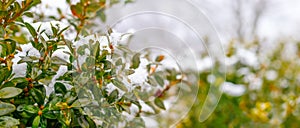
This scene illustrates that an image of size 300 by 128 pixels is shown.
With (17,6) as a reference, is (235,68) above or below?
below

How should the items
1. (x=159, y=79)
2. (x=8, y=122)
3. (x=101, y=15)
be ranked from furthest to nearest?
(x=101, y=15) → (x=159, y=79) → (x=8, y=122)

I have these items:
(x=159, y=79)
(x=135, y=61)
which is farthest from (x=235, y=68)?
(x=135, y=61)

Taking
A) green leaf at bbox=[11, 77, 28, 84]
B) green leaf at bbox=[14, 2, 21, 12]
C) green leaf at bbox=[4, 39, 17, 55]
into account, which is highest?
green leaf at bbox=[14, 2, 21, 12]

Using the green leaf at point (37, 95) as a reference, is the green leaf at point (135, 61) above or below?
above

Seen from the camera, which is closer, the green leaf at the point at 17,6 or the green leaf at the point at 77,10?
the green leaf at the point at 17,6

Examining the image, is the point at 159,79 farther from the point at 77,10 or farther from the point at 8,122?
the point at 8,122

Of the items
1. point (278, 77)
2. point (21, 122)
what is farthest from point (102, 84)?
point (278, 77)

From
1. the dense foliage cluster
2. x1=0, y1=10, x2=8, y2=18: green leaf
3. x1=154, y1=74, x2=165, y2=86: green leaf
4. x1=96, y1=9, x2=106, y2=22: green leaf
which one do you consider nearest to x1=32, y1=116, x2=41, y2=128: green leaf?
the dense foliage cluster

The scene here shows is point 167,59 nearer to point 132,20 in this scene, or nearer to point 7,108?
point 132,20

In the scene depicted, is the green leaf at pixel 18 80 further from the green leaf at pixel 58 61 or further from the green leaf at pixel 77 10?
the green leaf at pixel 77 10

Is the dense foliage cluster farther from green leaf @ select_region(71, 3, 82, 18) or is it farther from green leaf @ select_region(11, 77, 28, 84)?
green leaf @ select_region(71, 3, 82, 18)

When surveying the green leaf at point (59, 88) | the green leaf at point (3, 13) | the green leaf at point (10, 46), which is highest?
the green leaf at point (3, 13)

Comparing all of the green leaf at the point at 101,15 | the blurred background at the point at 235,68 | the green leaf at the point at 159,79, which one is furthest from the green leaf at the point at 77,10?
the green leaf at the point at 159,79

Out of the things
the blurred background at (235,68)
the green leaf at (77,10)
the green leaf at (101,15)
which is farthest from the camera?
the green leaf at (101,15)
